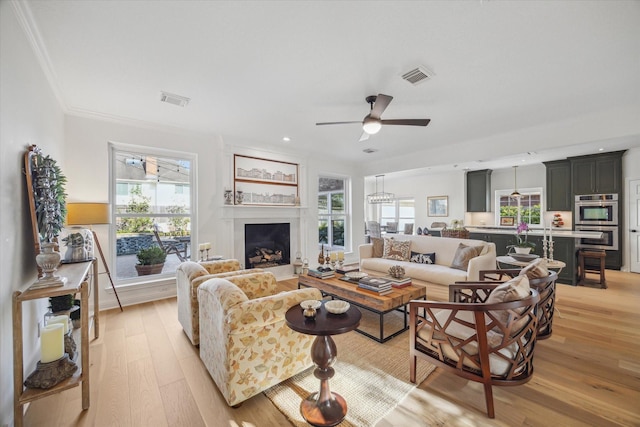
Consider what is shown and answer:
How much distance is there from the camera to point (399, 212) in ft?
33.9

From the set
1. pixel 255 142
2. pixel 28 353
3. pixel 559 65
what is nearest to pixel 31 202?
pixel 28 353

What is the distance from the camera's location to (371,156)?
6.14m

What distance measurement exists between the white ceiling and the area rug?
8.99 feet

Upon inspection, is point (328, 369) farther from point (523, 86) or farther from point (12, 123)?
point (523, 86)

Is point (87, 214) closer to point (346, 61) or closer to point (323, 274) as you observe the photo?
point (323, 274)

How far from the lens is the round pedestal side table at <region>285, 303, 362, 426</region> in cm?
160

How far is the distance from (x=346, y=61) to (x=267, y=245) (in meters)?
3.90

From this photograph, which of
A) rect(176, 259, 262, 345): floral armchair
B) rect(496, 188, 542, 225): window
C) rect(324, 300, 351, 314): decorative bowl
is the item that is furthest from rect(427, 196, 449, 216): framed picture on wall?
rect(324, 300, 351, 314): decorative bowl

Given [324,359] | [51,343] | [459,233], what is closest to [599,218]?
[459,233]

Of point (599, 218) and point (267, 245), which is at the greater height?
point (599, 218)

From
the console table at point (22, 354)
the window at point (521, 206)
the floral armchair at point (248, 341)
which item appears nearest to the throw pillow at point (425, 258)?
the floral armchair at point (248, 341)

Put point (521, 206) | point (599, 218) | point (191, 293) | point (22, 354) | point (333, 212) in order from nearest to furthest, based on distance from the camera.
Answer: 1. point (22, 354)
2. point (191, 293)
3. point (599, 218)
4. point (333, 212)
5. point (521, 206)

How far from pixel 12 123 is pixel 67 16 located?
2.78ft

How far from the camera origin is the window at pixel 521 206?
7465 mm
